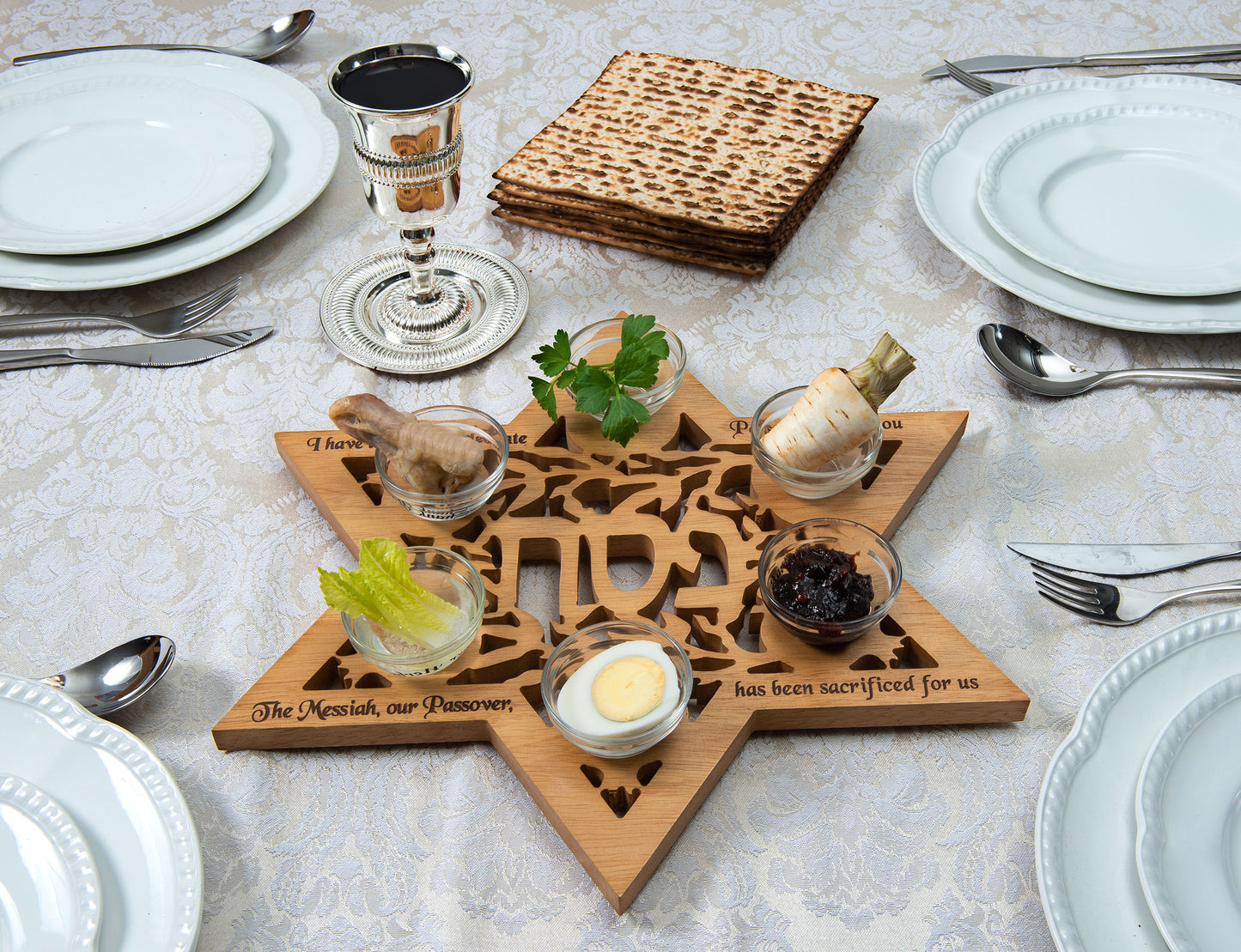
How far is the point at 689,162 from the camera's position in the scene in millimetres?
1551

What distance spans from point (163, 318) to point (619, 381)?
2.39 ft

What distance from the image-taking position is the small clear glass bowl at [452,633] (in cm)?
98

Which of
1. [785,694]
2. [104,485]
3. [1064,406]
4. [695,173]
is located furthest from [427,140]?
[1064,406]

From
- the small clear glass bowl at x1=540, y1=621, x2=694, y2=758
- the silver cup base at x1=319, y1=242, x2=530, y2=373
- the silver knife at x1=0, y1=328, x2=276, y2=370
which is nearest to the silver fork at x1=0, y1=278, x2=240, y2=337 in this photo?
the silver knife at x1=0, y1=328, x2=276, y2=370

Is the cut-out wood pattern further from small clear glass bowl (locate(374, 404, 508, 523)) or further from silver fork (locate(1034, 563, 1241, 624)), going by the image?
silver fork (locate(1034, 563, 1241, 624))

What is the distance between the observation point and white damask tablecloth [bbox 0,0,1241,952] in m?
0.90

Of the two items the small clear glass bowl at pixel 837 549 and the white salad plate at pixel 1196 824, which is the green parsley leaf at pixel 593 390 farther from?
the white salad plate at pixel 1196 824

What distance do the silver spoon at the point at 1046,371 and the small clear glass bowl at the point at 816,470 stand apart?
10.9 inches

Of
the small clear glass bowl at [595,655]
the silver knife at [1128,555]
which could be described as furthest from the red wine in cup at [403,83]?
the silver knife at [1128,555]

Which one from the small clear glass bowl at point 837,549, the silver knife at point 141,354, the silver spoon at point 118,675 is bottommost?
the silver spoon at point 118,675

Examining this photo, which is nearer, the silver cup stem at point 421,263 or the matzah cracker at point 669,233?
the silver cup stem at point 421,263

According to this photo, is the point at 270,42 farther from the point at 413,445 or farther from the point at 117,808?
the point at 117,808

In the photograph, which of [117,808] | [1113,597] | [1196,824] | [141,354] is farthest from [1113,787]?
[141,354]

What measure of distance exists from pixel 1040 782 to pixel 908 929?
0.67ft
